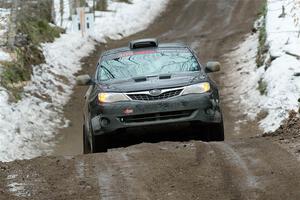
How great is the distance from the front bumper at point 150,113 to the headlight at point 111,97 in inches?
2.9

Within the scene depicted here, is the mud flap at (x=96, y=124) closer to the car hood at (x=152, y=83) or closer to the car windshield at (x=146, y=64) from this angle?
the car hood at (x=152, y=83)

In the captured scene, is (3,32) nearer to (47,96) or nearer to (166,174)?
(47,96)

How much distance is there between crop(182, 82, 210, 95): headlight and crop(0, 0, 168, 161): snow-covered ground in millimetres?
4903

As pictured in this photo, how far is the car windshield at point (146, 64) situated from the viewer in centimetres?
951

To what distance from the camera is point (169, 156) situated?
285 inches

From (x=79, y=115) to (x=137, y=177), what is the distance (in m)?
9.78

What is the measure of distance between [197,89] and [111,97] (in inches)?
A: 48.2

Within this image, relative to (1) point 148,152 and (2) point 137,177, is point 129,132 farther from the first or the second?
(2) point 137,177

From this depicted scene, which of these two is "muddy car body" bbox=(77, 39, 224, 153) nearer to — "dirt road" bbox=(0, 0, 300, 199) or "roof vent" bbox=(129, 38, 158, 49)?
"dirt road" bbox=(0, 0, 300, 199)

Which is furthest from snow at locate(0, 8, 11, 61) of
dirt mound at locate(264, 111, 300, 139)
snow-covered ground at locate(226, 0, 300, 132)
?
dirt mound at locate(264, 111, 300, 139)

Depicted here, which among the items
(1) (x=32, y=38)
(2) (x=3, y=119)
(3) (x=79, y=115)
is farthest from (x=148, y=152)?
(1) (x=32, y=38)

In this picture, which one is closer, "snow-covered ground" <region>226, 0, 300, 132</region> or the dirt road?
the dirt road

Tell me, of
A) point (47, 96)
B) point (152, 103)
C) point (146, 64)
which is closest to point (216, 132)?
point (152, 103)

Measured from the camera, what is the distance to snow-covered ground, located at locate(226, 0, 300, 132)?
13.9 meters
